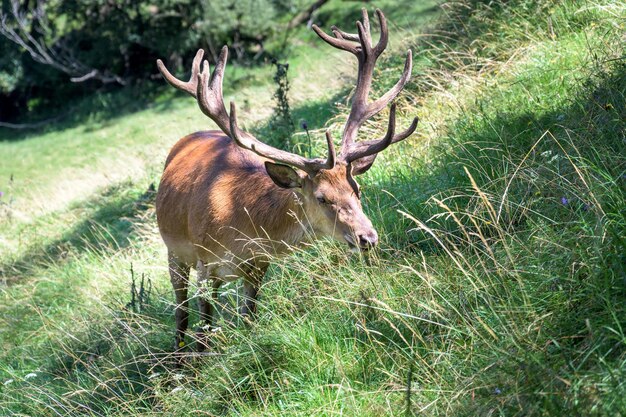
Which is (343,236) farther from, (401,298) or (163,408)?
(163,408)

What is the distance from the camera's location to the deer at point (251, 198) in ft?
17.7

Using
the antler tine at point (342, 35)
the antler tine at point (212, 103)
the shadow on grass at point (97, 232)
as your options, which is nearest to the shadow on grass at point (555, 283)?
Answer: the antler tine at point (212, 103)

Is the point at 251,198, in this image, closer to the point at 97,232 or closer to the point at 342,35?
the point at 342,35

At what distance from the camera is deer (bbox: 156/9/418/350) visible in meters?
5.38

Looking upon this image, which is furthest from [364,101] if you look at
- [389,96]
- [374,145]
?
[374,145]

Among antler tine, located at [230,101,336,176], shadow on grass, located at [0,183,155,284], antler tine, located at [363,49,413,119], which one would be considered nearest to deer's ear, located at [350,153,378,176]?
antler tine, located at [230,101,336,176]

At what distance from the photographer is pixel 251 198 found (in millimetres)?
5973

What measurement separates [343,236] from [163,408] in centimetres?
153

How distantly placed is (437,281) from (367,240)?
2.34 ft

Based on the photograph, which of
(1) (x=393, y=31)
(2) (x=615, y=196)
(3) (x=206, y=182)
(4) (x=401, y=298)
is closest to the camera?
(2) (x=615, y=196)

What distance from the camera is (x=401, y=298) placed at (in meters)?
4.55

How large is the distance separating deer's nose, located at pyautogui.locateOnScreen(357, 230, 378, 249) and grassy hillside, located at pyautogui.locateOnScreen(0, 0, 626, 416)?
0.10 meters

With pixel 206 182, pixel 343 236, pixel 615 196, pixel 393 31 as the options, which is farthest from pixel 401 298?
pixel 393 31

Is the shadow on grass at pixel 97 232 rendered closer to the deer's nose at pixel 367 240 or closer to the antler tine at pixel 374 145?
the antler tine at pixel 374 145
